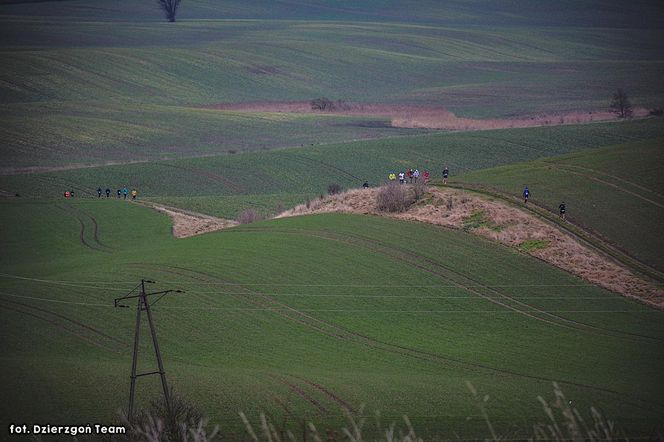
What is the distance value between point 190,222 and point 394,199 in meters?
14.5

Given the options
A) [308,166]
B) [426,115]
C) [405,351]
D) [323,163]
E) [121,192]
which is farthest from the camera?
[426,115]

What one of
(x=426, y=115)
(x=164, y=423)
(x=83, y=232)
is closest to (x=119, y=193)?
(x=83, y=232)

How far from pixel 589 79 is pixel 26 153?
89.1 meters

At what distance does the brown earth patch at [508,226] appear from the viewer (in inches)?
1649

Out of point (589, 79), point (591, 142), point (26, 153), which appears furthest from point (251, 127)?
point (589, 79)

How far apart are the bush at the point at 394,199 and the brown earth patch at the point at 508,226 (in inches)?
15.7

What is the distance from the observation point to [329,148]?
293 ft

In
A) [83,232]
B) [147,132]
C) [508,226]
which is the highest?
[508,226]

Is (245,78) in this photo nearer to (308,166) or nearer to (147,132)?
(147,132)

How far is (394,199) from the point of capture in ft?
173

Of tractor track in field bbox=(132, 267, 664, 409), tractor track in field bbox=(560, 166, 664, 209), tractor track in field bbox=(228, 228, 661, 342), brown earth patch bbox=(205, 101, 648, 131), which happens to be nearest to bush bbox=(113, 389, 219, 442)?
tractor track in field bbox=(132, 267, 664, 409)

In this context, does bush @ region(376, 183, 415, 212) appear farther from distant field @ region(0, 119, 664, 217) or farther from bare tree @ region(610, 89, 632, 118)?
bare tree @ region(610, 89, 632, 118)

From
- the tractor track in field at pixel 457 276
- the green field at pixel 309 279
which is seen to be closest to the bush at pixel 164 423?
the green field at pixel 309 279

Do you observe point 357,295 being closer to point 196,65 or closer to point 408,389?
point 408,389
